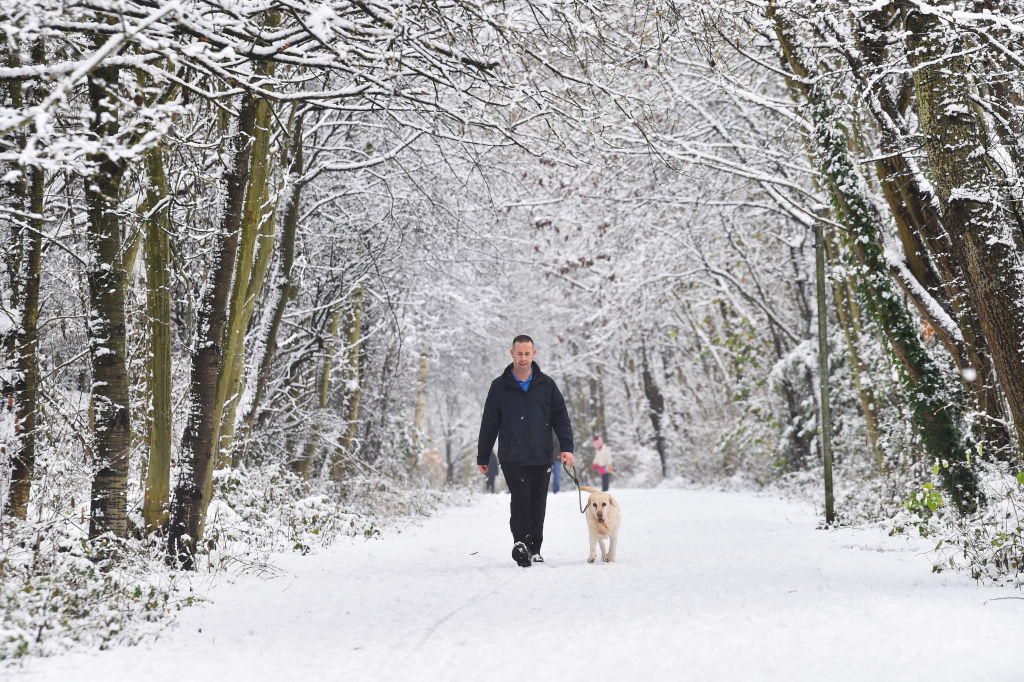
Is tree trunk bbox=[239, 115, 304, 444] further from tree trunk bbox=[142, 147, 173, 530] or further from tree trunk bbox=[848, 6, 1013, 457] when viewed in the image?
tree trunk bbox=[848, 6, 1013, 457]

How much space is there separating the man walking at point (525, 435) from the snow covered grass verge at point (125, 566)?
86.8 inches

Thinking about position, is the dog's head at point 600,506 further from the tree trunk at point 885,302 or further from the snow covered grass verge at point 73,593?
the snow covered grass verge at point 73,593

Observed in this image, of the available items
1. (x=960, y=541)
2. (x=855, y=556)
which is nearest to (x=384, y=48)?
(x=960, y=541)

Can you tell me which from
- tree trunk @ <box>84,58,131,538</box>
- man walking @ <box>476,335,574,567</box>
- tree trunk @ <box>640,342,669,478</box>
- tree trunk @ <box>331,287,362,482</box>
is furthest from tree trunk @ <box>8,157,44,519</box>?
tree trunk @ <box>640,342,669,478</box>

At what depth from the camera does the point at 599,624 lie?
4.88m

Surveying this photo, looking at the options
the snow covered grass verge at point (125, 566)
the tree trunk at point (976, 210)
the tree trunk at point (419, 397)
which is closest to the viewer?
the snow covered grass verge at point (125, 566)

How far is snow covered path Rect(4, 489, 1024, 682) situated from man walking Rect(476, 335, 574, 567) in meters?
0.45

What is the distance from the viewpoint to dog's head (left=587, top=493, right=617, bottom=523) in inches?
299

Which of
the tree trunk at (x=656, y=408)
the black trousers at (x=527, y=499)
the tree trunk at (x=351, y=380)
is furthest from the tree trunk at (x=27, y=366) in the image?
the tree trunk at (x=656, y=408)

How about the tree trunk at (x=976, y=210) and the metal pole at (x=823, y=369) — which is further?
the metal pole at (x=823, y=369)

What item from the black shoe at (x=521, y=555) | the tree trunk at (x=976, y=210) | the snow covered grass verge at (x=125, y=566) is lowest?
the black shoe at (x=521, y=555)

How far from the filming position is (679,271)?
842 inches

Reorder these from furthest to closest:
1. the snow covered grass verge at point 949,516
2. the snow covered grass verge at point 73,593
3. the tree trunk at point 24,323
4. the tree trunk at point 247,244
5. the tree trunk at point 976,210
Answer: the tree trunk at point 247,244 → the tree trunk at point 24,323 → the snow covered grass verge at point 949,516 → the tree trunk at point 976,210 → the snow covered grass verge at point 73,593

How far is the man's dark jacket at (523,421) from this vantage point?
7.86 m
